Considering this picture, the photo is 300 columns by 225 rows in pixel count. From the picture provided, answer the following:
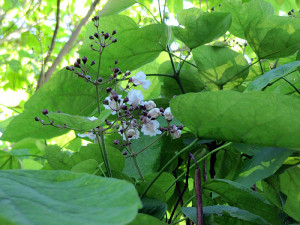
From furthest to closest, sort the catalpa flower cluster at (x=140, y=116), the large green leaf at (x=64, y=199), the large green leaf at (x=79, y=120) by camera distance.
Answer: the catalpa flower cluster at (x=140, y=116) → the large green leaf at (x=79, y=120) → the large green leaf at (x=64, y=199)

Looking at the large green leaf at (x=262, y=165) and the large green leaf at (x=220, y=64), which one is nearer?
the large green leaf at (x=262, y=165)

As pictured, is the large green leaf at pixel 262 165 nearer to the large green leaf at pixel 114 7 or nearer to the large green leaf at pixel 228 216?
the large green leaf at pixel 228 216

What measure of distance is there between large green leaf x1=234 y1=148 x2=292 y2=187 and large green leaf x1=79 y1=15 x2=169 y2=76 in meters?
0.23

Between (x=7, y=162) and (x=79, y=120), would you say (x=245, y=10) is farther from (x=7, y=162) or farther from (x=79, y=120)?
(x=7, y=162)

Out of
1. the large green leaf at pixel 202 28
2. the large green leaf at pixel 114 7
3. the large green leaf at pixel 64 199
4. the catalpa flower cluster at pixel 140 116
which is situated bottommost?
the large green leaf at pixel 64 199

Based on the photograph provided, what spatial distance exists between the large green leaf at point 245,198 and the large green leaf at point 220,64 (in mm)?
199

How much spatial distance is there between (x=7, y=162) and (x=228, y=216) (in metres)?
0.43

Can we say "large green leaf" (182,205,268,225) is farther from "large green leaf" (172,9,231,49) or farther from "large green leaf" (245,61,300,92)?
"large green leaf" (172,9,231,49)

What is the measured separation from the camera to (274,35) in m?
0.52

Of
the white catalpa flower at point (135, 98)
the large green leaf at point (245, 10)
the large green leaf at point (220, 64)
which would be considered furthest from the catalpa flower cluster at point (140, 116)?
the large green leaf at point (245, 10)

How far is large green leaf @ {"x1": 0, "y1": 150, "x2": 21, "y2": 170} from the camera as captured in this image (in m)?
0.64

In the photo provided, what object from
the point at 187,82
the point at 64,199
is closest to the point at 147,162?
the point at 187,82

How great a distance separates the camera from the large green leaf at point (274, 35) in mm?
501

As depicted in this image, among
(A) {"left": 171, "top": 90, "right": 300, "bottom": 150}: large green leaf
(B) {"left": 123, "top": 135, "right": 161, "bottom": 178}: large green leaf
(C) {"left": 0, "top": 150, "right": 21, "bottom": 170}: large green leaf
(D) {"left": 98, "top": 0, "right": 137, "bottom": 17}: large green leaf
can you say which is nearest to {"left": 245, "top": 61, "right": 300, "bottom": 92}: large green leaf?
(A) {"left": 171, "top": 90, "right": 300, "bottom": 150}: large green leaf
